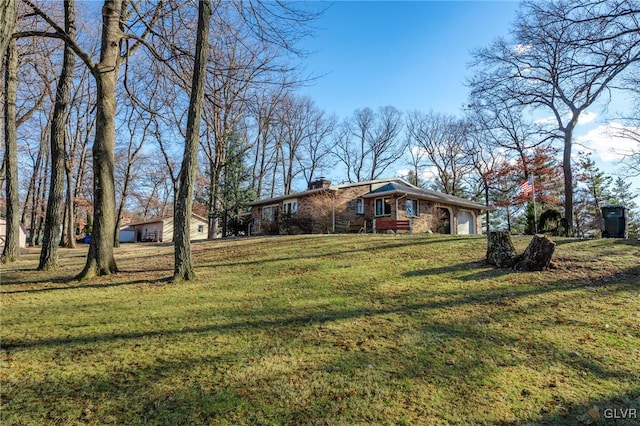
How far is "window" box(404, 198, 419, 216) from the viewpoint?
21641 mm

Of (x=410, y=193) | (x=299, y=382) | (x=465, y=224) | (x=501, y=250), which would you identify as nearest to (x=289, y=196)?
(x=410, y=193)

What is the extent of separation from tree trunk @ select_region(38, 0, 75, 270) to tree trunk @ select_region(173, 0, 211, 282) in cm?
349

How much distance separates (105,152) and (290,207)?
16.9 metres

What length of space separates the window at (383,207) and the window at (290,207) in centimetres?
550

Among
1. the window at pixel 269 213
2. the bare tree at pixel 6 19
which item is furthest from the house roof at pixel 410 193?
the bare tree at pixel 6 19

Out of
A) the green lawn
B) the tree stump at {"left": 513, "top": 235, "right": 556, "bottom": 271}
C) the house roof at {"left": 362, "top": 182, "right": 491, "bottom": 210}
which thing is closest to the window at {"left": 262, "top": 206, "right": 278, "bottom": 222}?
the house roof at {"left": 362, "top": 182, "right": 491, "bottom": 210}

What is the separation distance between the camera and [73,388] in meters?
2.97

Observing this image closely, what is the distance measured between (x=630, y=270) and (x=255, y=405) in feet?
25.7

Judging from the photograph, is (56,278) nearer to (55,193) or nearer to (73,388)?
(55,193)

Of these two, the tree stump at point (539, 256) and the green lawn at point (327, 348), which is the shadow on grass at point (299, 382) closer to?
the green lawn at point (327, 348)

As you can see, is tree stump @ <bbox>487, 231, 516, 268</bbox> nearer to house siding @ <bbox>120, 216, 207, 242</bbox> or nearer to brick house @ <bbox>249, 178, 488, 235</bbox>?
brick house @ <bbox>249, 178, 488, 235</bbox>

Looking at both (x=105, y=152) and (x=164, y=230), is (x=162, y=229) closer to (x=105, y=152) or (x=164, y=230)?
(x=164, y=230)

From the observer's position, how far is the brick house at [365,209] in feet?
70.4

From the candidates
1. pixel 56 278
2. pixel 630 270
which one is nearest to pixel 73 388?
pixel 56 278
